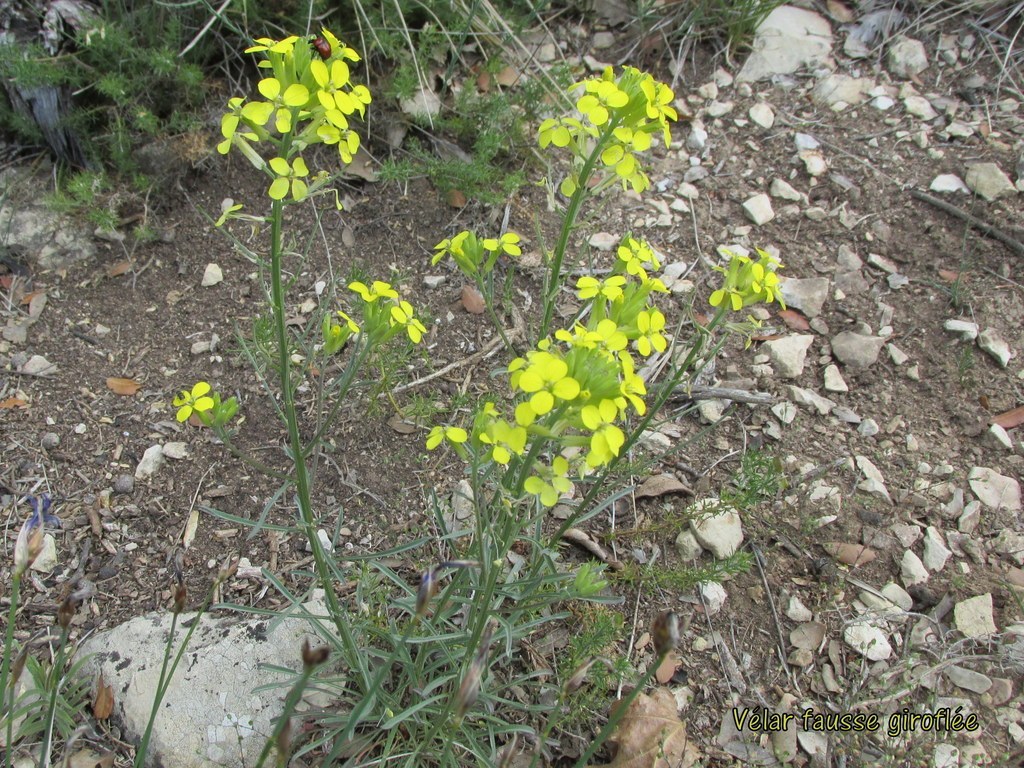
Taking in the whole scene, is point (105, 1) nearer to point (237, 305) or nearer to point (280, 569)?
point (237, 305)

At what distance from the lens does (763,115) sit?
4.17 meters

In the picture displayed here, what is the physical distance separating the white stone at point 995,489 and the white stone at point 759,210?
1.44 meters

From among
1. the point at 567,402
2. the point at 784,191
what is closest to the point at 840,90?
the point at 784,191

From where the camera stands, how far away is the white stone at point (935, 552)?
9.15 feet

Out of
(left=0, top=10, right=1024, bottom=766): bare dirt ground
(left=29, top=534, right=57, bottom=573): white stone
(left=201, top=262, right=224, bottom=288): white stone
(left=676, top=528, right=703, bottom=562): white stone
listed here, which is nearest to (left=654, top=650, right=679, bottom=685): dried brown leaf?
(left=0, top=10, right=1024, bottom=766): bare dirt ground

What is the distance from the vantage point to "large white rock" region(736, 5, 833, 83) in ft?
14.3

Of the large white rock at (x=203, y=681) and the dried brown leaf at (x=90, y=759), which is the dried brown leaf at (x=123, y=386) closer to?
the large white rock at (x=203, y=681)

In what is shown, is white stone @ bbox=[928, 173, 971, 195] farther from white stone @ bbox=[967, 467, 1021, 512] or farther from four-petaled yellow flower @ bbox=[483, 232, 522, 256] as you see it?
four-petaled yellow flower @ bbox=[483, 232, 522, 256]

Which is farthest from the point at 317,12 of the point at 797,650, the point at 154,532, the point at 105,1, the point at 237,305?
the point at 797,650

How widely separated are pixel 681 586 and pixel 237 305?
2.15 metres

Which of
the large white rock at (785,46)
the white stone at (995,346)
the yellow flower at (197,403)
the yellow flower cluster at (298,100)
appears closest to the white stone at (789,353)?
the white stone at (995,346)

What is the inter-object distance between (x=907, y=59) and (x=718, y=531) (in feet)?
9.96

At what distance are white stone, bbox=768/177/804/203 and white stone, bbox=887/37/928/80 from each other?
3.54 ft

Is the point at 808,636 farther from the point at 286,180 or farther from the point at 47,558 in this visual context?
the point at 47,558
